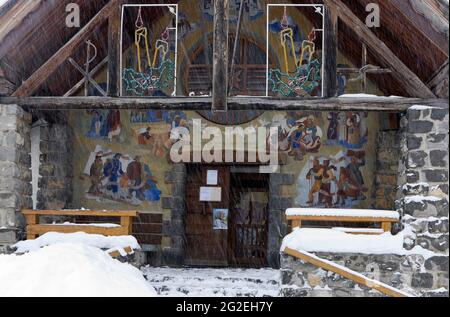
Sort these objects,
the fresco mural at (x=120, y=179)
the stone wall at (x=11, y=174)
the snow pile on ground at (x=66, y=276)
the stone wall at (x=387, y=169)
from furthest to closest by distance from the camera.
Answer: the fresco mural at (x=120, y=179)
the stone wall at (x=387, y=169)
the stone wall at (x=11, y=174)
the snow pile on ground at (x=66, y=276)

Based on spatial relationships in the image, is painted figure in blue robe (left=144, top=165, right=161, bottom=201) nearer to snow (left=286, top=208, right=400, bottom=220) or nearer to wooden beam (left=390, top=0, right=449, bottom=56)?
snow (left=286, top=208, right=400, bottom=220)

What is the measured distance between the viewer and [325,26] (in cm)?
891

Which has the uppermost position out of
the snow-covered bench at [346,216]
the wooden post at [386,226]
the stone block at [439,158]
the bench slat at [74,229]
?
the stone block at [439,158]

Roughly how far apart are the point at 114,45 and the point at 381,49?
12.2 ft

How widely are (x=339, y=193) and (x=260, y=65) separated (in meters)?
2.67

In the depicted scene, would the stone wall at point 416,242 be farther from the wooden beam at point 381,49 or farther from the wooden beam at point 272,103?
the wooden beam at point 381,49

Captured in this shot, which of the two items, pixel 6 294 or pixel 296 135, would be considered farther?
pixel 296 135

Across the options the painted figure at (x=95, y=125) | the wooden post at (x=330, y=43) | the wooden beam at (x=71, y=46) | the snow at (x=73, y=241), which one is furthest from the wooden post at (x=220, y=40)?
the painted figure at (x=95, y=125)

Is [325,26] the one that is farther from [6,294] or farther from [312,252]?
[6,294]

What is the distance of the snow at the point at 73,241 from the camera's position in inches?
353

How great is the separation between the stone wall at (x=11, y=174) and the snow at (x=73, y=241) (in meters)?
0.30

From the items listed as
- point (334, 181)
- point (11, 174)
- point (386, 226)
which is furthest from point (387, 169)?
point (11, 174)
